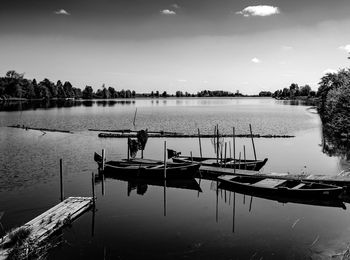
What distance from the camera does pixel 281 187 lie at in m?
24.9

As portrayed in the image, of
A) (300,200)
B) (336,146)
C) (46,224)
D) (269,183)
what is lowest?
(300,200)

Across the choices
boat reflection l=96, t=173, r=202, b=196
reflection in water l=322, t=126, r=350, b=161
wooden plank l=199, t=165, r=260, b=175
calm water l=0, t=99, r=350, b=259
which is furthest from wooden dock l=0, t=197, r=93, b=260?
reflection in water l=322, t=126, r=350, b=161

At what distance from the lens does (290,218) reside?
2108cm

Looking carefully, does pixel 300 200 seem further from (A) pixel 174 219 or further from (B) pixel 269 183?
(A) pixel 174 219

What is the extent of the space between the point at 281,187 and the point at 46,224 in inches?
637

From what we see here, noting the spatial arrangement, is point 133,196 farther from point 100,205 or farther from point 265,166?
point 265,166

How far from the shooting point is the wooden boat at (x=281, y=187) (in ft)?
78.8

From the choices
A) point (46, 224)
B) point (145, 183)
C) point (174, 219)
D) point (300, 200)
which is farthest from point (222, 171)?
point (46, 224)

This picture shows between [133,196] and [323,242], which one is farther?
[133,196]

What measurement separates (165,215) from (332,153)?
28.5 m

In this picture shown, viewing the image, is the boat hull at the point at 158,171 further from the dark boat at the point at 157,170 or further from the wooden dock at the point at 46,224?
the wooden dock at the point at 46,224

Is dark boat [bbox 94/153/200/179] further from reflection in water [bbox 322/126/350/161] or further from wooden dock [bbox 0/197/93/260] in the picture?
reflection in water [bbox 322/126/350/161]

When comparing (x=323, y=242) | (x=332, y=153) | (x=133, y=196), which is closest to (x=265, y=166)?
(x=332, y=153)

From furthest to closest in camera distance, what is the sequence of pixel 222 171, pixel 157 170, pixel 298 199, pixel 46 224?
1. pixel 222 171
2. pixel 157 170
3. pixel 298 199
4. pixel 46 224
